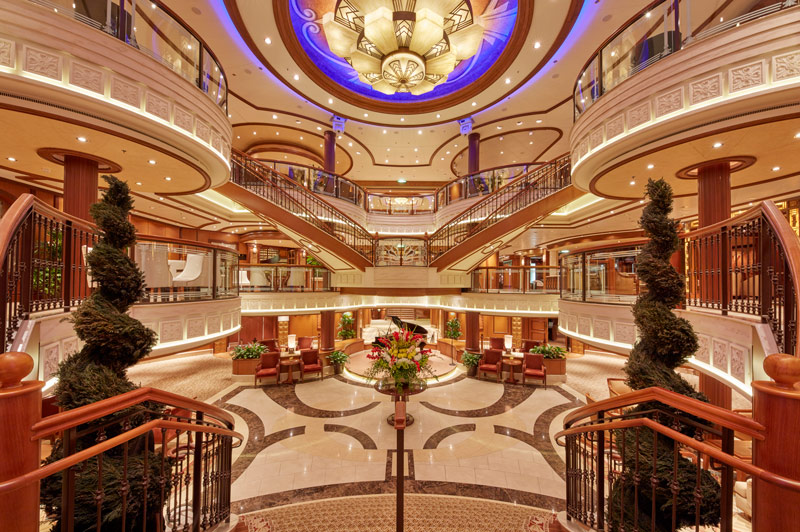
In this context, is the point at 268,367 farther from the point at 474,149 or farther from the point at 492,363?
the point at 474,149

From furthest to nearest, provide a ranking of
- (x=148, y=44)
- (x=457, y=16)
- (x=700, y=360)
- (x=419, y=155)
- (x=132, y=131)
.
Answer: (x=419, y=155) < (x=457, y=16) < (x=148, y=44) < (x=132, y=131) < (x=700, y=360)

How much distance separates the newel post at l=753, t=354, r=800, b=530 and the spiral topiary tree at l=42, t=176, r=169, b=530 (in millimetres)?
3476

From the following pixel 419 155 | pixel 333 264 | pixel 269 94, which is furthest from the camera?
pixel 419 155

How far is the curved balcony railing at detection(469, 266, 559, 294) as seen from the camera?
11.3m

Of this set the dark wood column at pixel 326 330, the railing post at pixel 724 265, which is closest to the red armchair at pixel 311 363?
the dark wood column at pixel 326 330

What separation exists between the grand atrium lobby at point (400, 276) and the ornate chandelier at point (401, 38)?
2.5 inches

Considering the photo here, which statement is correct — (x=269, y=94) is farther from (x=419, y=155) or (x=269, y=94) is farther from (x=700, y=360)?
(x=700, y=360)

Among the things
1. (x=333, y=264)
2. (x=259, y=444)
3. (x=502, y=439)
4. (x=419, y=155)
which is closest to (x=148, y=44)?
(x=333, y=264)

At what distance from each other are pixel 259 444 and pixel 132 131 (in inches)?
232

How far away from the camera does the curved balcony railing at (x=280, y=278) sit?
10930mm

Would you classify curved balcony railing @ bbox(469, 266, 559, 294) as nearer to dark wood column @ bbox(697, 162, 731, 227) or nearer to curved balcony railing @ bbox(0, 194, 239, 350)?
dark wood column @ bbox(697, 162, 731, 227)

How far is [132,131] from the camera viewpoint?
14.4 feet

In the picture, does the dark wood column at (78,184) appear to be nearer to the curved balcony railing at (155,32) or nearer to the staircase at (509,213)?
the curved balcony railing at (155,32)

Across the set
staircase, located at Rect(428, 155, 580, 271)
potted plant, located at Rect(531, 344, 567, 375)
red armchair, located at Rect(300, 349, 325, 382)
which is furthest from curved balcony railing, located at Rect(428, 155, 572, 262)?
red armchair, located at Rect(300, 349, 325, 382)
